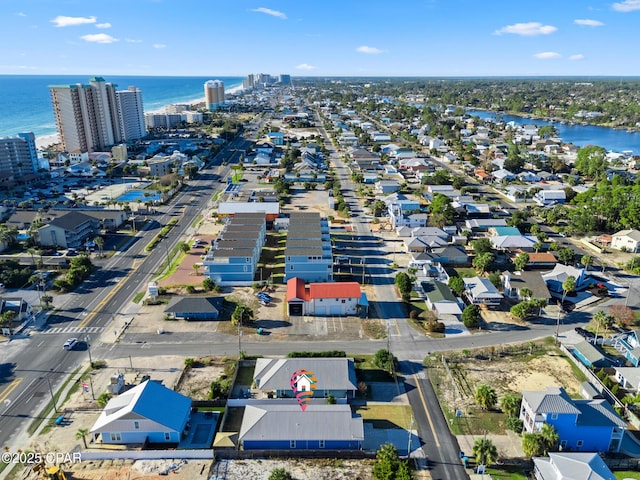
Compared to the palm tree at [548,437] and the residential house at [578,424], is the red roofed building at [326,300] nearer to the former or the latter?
the residential house at [578,424]

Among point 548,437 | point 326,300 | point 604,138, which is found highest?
point 604,138

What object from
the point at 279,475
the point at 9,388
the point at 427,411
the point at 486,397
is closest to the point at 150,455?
the point at 279,475

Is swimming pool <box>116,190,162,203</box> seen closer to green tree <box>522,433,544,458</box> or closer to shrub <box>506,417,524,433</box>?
A: shrub <box>506,417,524,433</box>

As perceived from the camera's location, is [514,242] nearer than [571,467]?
No

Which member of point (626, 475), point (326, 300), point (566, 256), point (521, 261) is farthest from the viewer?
point (566, 256)

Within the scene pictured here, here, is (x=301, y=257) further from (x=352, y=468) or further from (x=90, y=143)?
(x=90, y=143)

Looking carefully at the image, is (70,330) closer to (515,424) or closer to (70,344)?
(70,344)
